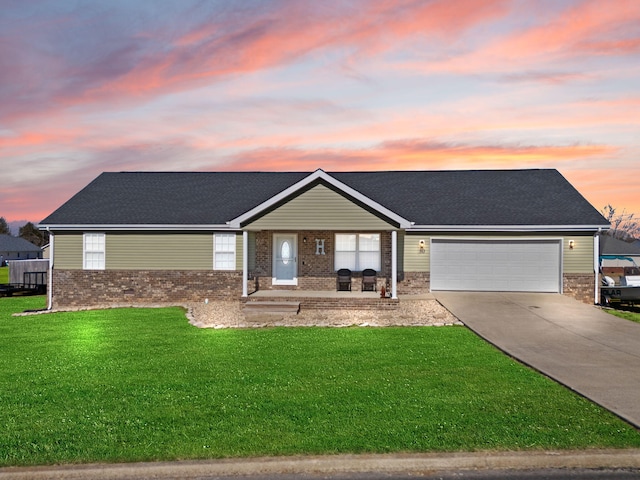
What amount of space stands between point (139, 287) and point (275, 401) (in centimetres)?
1618

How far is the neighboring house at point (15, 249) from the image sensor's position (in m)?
84.2

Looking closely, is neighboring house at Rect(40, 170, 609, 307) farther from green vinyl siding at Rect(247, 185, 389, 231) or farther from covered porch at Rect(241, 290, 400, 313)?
covered porch at Rect(241, 290, 400, 313)

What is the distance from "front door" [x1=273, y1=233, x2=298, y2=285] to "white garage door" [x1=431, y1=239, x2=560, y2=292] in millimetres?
5970

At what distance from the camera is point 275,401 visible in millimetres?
8242

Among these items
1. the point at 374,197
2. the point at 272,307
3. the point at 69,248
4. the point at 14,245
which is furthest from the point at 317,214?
the point at 14,245

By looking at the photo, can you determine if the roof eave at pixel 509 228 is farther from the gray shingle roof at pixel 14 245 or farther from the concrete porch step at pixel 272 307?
the gray shingle roof at pixel 14 245

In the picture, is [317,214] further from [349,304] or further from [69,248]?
[69,248]

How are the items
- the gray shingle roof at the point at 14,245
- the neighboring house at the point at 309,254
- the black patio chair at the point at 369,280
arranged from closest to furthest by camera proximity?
the black patio chair at the point at 369,280
the neighboring house at the point at 309,254
the gray shingle roof at the point at 14,245

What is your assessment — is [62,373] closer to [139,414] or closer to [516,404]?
[139,414]

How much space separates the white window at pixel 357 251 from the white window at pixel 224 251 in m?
4.45

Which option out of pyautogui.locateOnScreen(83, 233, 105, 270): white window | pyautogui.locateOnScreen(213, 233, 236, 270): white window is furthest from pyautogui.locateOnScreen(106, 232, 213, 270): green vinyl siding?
pyautogui.locateOnScreen(83, 233, 105, 270): white window

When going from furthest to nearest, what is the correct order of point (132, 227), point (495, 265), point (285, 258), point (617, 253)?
point (617, 253) → point (285, 258) → point (495, 265) → point (132, 227)

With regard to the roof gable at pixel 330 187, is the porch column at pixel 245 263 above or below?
below

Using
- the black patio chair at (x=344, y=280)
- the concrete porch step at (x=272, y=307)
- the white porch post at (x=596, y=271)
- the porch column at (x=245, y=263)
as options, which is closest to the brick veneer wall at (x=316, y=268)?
the black patio chair at (x=344, y=280)
